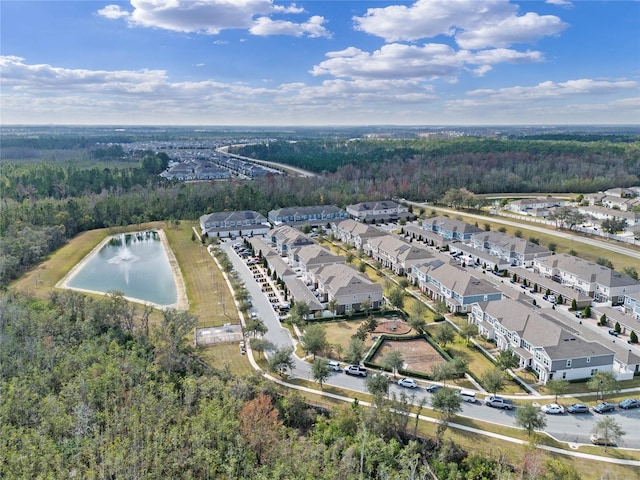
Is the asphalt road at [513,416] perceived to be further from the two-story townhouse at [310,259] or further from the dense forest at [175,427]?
the two-story townhouse at [310,259]

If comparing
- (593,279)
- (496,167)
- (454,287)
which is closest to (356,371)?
(454,287)

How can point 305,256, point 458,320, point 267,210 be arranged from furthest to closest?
point 267,210
point 305,256
point 458,320

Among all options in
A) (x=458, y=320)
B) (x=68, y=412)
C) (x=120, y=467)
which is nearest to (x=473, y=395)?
(x=458, y=320)

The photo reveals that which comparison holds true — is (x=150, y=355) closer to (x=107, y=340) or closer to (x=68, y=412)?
(x=107, y=340)

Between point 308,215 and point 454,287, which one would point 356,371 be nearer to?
point 454,287

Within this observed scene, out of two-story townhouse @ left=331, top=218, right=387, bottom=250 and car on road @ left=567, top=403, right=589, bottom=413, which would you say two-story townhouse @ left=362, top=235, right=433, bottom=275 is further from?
car on road @ left=567, top=403, right=589, bottom=413
